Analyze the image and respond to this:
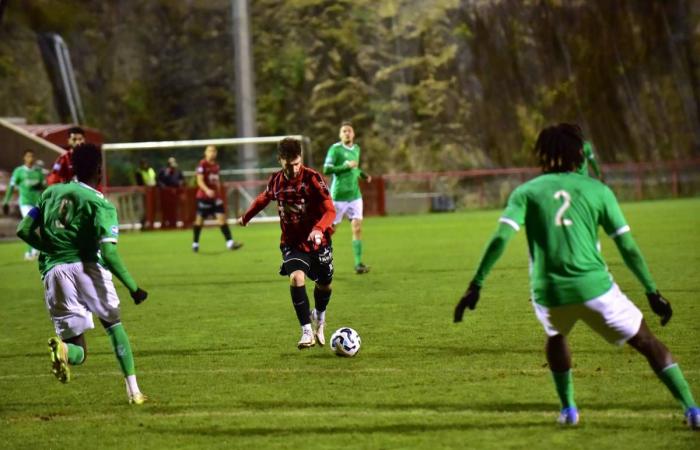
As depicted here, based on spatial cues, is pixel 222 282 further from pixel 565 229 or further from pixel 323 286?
pixel 565 229

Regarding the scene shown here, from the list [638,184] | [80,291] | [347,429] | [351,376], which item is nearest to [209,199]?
[351,376]

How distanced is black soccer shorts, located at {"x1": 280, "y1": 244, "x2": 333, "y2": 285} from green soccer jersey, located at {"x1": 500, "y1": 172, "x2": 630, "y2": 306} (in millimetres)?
3874

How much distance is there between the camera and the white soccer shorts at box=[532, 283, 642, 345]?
19.9 feet

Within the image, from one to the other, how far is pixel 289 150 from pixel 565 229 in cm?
397

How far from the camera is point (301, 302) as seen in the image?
32.4 feet

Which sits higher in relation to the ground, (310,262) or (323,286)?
(310,262)

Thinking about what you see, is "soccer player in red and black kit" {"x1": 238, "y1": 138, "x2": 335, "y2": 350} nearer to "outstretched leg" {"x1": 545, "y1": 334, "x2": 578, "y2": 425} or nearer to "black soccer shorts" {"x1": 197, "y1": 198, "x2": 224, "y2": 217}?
"outstretched leg" {"x1": 545, "y1": 334, "x2": 578, "y2": 425}

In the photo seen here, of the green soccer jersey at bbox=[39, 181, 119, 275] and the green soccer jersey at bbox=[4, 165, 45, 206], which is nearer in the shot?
the green soccer jersey at bbox=[39, 181, 119, 275]

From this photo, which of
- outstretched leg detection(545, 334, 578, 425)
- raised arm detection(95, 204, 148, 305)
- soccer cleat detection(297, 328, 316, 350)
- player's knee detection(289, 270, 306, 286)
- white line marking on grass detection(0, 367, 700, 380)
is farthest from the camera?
soccer cleat detection(297, 328, 316, 350)

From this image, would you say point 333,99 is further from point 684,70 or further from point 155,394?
point 155,394

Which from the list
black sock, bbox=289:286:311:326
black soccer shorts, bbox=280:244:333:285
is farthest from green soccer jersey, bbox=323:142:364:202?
black sock, bbox=289:286:311:326

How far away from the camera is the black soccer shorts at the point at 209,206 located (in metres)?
24.1

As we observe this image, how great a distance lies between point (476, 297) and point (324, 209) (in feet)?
12.6

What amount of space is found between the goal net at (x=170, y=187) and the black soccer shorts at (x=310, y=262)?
24147mm
